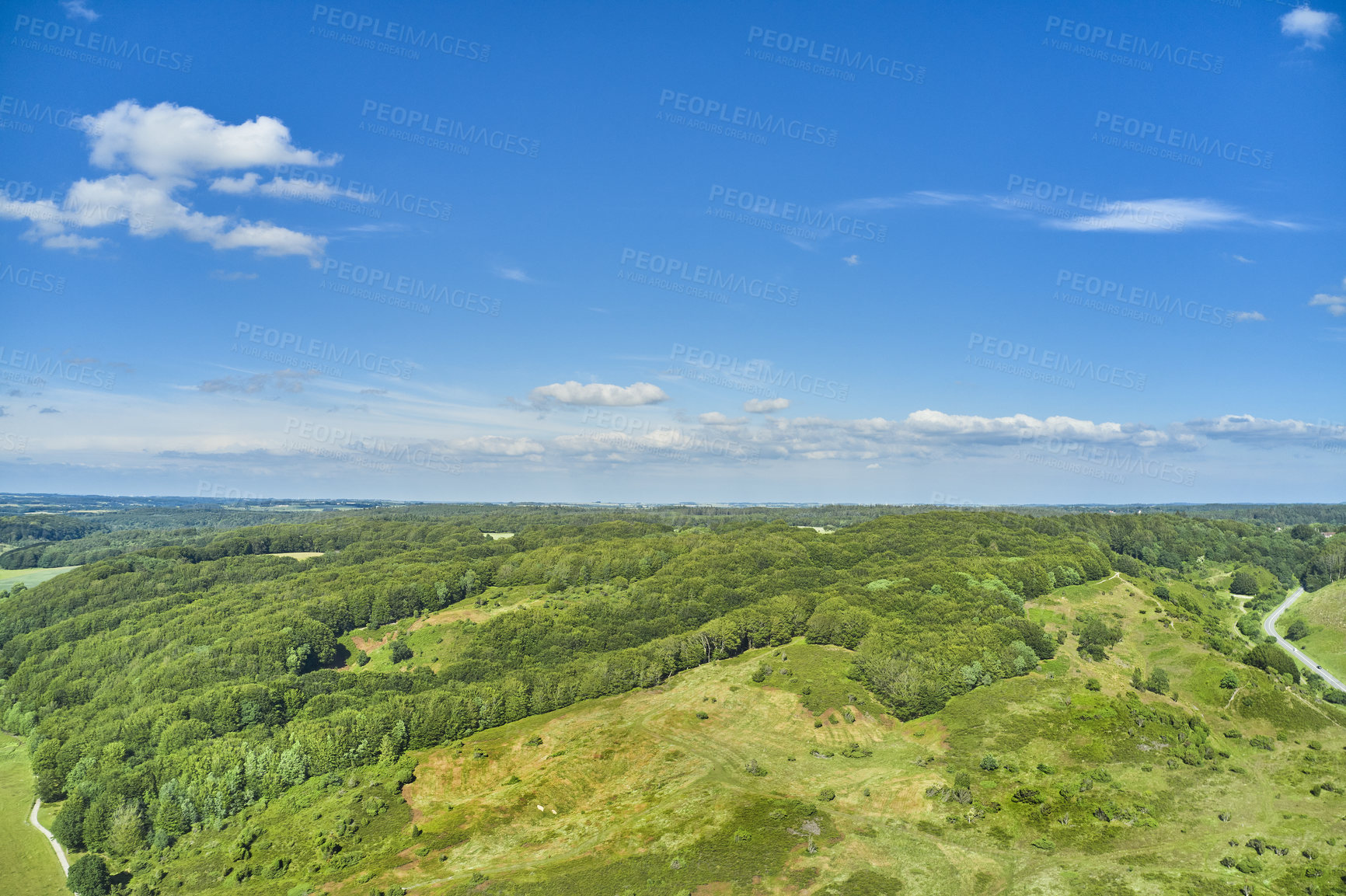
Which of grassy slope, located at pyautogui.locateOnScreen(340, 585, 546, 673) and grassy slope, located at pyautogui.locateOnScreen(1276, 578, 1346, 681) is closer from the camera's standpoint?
grassy slope, located at pyautogui.locateOnScreen(1276, 578, 1346, 681)

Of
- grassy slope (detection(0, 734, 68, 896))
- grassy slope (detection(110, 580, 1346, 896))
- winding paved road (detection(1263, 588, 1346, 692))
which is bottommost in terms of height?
grassy slope (detection(0, 734, 68, 896))

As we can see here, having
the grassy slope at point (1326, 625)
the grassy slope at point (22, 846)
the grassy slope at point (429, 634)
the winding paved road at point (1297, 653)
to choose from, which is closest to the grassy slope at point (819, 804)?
the grassy slope at point (22, 846)

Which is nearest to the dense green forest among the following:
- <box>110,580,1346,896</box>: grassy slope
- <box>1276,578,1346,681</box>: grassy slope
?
<box>110,580,1346,896</box>: grassy slope

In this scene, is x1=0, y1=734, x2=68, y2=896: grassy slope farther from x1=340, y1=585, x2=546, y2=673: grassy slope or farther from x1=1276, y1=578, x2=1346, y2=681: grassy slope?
x1=1276, y1=578, x2=1346, y2=681: grassy slope

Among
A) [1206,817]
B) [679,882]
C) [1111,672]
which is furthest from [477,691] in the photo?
[1111,672]

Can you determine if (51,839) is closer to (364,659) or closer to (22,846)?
(22,846)

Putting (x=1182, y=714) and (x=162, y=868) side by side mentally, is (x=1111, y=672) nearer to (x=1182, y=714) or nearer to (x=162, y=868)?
(x=1182, y=714)

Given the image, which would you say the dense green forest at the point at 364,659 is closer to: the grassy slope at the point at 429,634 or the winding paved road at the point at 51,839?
the grassy slope at the point at 429,634
